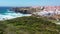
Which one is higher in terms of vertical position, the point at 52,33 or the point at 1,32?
the point at 1,32

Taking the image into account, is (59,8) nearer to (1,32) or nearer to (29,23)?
(29,23)

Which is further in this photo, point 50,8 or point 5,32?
point 50,8

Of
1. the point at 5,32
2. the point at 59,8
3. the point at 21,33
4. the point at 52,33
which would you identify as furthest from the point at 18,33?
the point at 59,8

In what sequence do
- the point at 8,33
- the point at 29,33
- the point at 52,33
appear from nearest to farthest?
the point at 8,33
the point at 29,33
the point at 52,33

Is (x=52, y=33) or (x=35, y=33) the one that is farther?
(x=52, y=33)

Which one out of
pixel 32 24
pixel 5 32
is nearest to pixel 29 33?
pixel 5 32

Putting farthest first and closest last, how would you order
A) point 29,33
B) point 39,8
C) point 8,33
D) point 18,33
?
point 39,8
point 29,33
point 18,33
point 8,33

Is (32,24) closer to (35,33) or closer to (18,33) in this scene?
(35,33)

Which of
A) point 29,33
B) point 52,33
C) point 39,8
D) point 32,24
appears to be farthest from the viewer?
point 39,8

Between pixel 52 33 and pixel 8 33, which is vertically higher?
pixel 8 33
